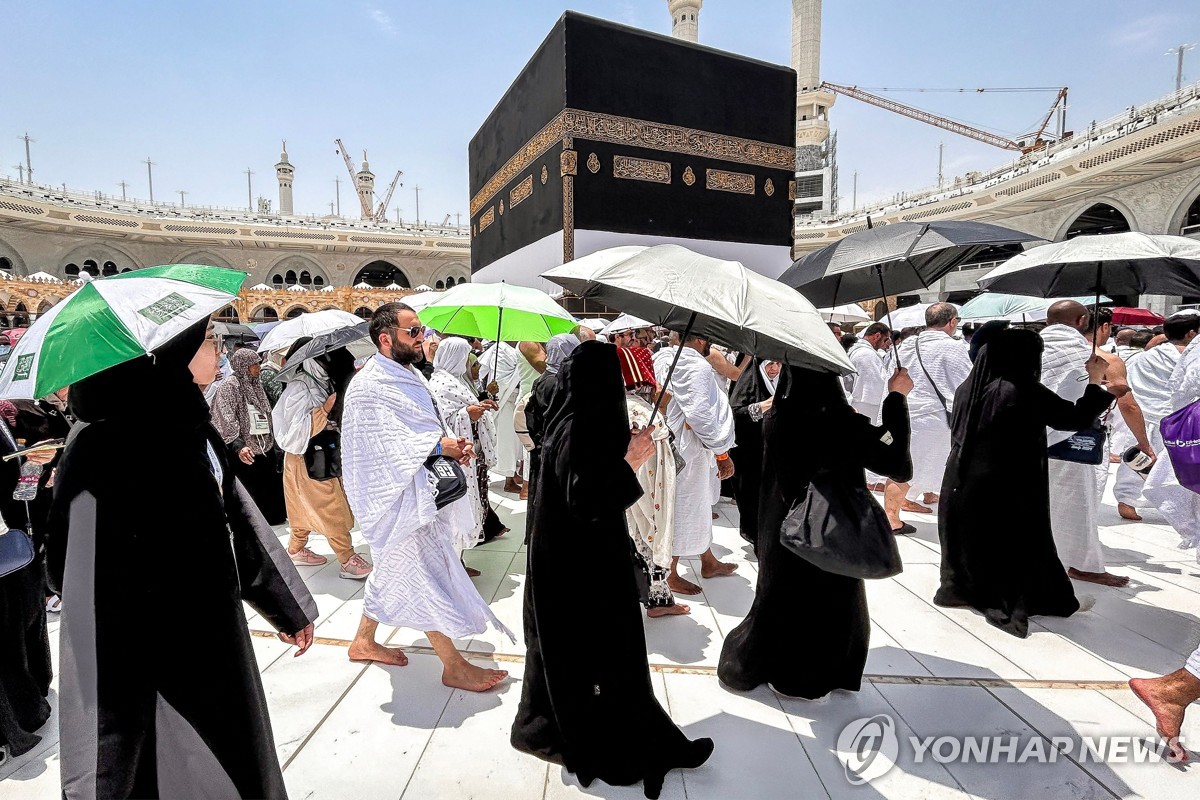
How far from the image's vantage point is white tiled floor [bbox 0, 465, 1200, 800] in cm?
163

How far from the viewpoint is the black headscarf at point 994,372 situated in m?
2.45

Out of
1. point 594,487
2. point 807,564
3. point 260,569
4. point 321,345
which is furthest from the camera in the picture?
point 321,345

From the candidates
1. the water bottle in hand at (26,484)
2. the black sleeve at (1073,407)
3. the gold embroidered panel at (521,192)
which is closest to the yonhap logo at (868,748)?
the black sleeve at (1073,407)

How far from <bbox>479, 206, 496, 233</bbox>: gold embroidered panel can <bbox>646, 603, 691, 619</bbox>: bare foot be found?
42.9 ft

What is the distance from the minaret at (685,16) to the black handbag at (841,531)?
30.9m

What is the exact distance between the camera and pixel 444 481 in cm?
199

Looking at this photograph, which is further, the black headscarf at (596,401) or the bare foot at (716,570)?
the bare foot at (716,570)

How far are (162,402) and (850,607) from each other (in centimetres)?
196

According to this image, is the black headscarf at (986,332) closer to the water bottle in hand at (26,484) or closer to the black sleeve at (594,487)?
the black sleeve at (594,487)

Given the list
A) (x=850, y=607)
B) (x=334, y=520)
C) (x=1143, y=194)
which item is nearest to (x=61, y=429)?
(x=334, y=520)

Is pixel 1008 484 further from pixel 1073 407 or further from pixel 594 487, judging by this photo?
pixel 594 487

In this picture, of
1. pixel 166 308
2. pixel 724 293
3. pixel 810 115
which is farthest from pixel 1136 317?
pixel 810 115

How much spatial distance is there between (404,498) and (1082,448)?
3.00m

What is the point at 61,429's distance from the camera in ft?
7.81
